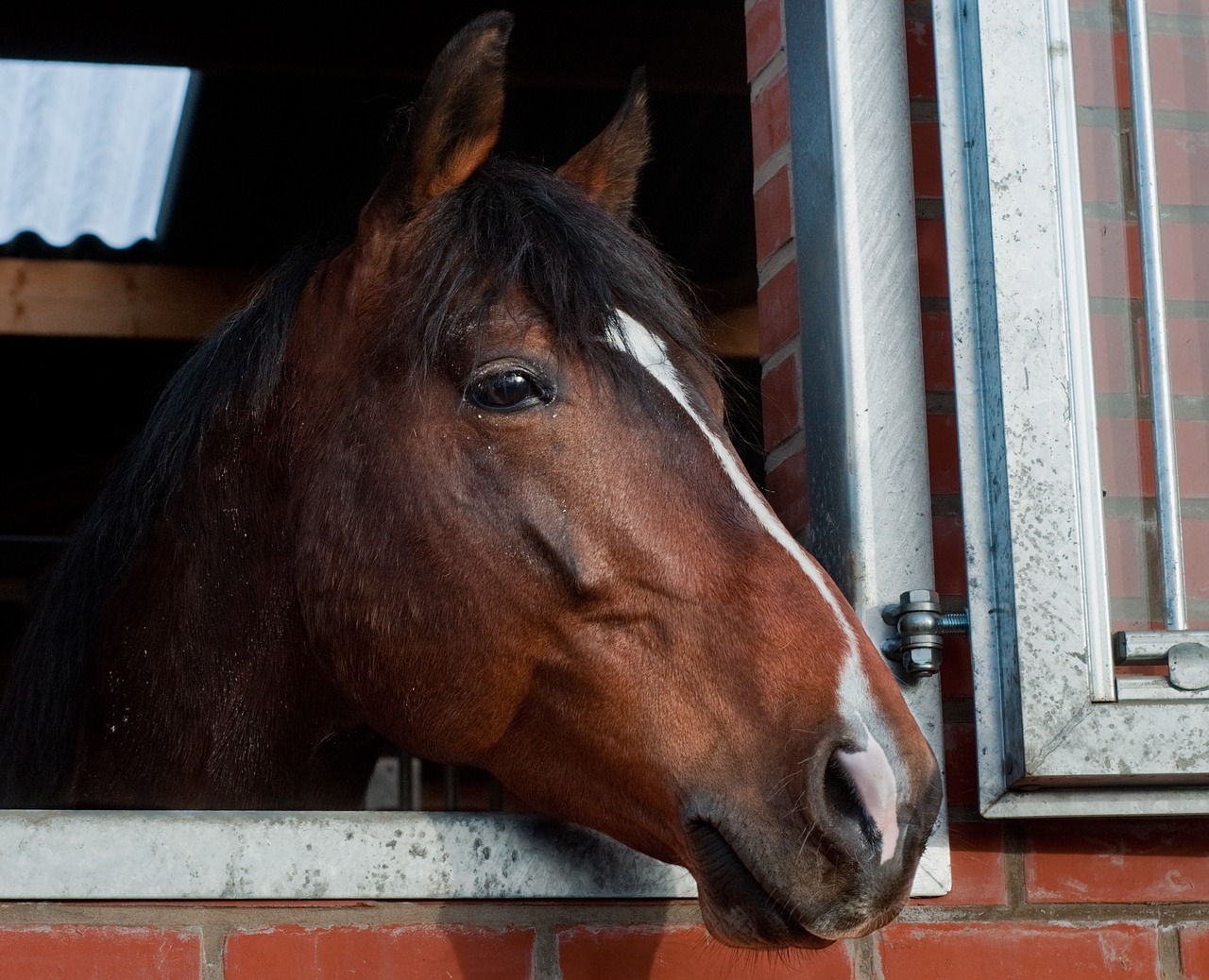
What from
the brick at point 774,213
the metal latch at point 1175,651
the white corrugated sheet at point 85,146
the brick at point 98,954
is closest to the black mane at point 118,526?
the brick at point 98,954

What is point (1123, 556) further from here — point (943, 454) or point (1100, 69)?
point (1100, 69)

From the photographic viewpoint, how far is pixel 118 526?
1.95m

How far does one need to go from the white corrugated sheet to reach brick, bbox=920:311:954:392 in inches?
109

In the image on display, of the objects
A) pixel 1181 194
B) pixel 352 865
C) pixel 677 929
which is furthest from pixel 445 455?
pixel 1181 194

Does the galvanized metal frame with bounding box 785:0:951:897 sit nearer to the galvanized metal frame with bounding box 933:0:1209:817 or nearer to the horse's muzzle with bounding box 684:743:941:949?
the galvanized metal frame with bounding box 933:0:1209:817

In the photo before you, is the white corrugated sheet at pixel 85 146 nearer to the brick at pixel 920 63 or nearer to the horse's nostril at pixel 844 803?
the brick at pixel 920 63

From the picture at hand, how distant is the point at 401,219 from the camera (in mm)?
1766

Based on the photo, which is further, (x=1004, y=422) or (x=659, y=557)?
(x=1004, y=422)

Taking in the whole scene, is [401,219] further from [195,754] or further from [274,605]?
[195,754]

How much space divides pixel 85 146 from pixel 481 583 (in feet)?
11.2

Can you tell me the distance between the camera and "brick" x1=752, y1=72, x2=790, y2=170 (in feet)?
6.49

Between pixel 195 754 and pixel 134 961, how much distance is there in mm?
429

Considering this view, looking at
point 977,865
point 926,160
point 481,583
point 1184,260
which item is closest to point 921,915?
point 977,865

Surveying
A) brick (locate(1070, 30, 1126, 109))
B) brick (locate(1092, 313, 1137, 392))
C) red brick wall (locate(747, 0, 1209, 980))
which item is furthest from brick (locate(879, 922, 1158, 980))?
brick (locate(1070, 30, 1126, 109))
